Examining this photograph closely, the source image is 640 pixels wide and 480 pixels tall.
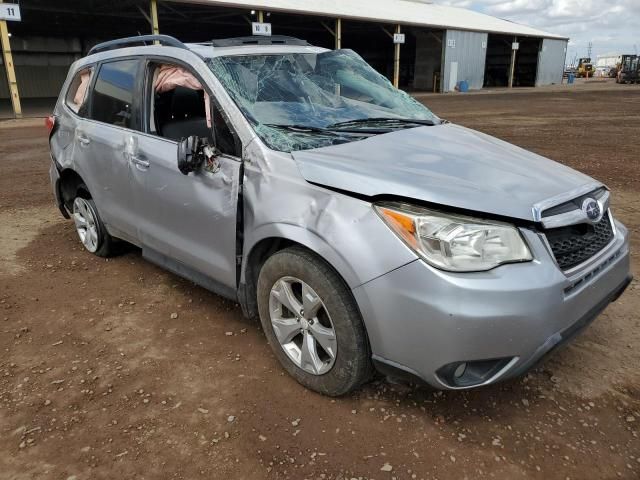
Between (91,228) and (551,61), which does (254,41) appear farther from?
(551,61)

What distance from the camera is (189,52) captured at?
321 cm

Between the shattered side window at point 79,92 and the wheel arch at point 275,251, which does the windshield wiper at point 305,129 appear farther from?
the shattered side window at point 79,92

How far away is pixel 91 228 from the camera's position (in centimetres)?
467

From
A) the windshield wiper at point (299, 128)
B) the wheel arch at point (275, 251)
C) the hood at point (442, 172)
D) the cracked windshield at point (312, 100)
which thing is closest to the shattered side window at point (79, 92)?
the cracked windshield at point (312, 100)

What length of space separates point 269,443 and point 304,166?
132cm

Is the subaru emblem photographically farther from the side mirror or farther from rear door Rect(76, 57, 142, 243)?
rear door Rect(76, 57, 142, 243)

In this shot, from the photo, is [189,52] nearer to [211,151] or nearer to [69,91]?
[211,151]

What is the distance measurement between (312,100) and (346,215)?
1180mm

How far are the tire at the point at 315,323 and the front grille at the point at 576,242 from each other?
930 millimetres

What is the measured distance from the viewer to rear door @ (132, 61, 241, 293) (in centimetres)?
291

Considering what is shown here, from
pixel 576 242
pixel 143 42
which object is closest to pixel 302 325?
pixel 576 242

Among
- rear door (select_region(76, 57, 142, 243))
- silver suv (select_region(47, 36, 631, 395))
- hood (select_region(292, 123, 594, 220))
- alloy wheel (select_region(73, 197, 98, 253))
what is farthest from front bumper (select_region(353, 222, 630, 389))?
alloy wheel (select_region(73, 197, 98, 253))

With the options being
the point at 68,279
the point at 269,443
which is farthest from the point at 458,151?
the point at 68,279

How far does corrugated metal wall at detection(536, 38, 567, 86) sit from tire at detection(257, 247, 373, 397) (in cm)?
4954
